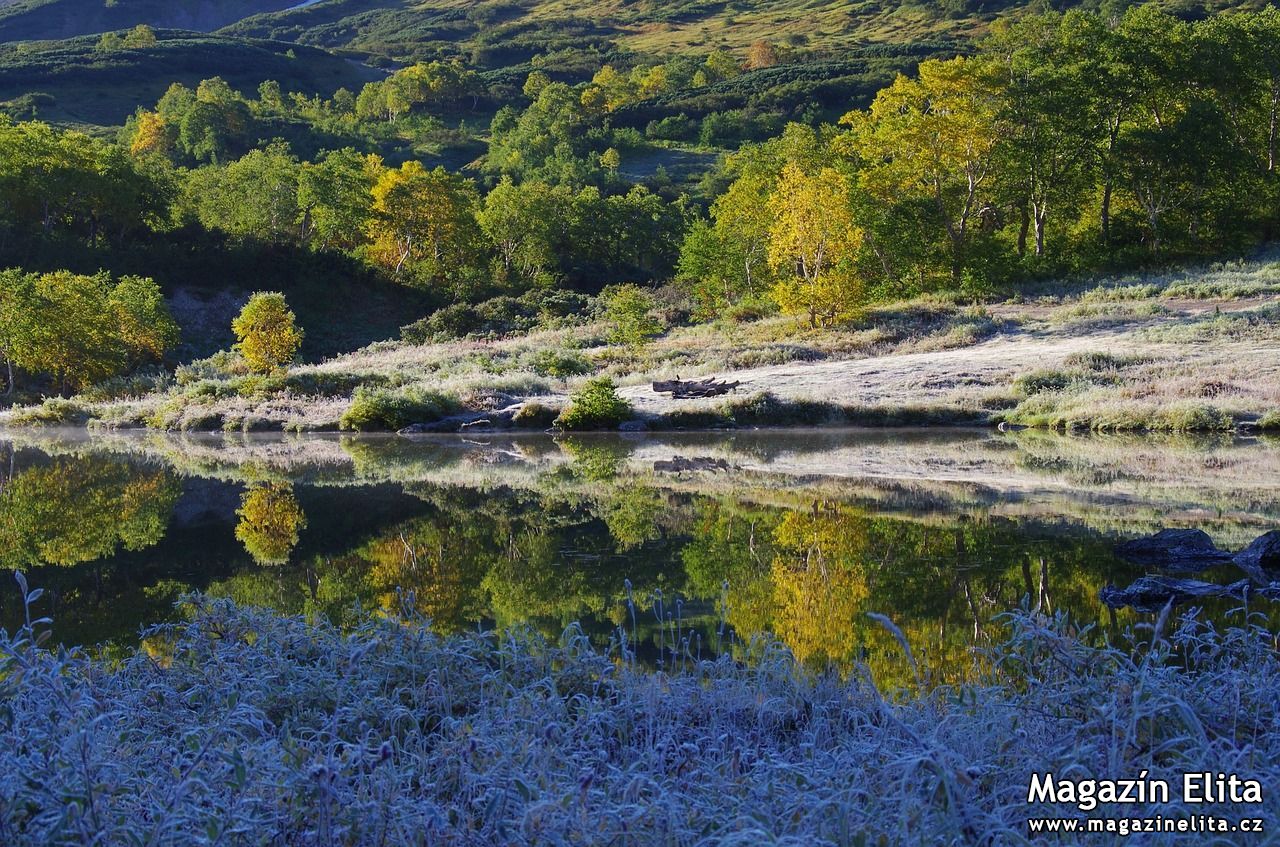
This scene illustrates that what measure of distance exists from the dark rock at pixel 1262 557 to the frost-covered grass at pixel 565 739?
85.6 inches

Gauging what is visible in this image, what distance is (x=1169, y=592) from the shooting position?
6.93 meters

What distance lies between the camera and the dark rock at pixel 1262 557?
787 cm

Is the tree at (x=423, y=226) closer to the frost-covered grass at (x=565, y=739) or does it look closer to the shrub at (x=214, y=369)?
the shrub at (x=214, y=369)

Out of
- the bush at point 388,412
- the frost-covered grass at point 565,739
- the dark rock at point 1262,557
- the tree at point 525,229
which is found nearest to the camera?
the frost-covered grass at point 565,739

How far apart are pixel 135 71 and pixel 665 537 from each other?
146 metres

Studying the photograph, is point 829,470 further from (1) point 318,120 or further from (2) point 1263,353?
(1) point 318,120

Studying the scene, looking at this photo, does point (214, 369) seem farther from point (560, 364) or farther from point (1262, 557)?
point (1262, 557)

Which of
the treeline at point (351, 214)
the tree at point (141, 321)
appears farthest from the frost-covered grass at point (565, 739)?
the treeline at point (351, 214)

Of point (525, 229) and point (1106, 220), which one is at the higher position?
point (525, 229)

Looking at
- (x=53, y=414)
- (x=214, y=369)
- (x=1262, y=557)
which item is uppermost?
(x=1262, y=557)

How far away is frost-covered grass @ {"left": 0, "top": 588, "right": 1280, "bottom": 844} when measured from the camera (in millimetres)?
3279

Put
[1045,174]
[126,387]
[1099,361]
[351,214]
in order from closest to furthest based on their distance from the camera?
[1099,361] < [126,387] < [1045,174] < [351,214]

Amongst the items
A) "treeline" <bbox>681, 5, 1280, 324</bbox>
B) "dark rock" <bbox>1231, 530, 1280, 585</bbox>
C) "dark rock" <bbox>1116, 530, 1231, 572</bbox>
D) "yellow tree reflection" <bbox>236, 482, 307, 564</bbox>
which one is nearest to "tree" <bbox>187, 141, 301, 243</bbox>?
"treeline" <bbox>681, 5, 1280, 324</bbox>

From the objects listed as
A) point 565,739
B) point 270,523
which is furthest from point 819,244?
point 565,739
